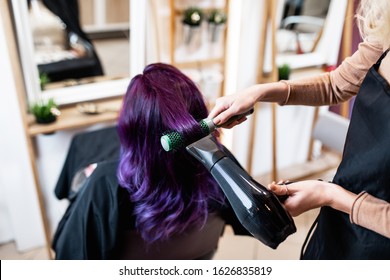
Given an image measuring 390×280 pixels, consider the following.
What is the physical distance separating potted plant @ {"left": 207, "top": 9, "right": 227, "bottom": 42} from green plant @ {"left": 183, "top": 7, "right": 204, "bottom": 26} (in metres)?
0.07

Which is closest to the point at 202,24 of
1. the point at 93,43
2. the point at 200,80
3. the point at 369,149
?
the point at 200,80

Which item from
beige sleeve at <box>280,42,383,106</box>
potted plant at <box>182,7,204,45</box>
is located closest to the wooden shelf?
potted plant at <box>182,7,204,45</box>

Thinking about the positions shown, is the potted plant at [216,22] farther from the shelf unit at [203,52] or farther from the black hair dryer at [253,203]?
the black hair dryer at [253,203]

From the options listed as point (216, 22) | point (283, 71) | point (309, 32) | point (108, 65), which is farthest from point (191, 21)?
point (309, 32)

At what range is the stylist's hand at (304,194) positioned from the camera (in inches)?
25.7

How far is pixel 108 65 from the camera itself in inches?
73.6

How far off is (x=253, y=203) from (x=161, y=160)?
0.35 meters

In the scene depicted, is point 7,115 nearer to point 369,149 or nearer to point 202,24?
point 202,24

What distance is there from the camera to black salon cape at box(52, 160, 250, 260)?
3.06 feet

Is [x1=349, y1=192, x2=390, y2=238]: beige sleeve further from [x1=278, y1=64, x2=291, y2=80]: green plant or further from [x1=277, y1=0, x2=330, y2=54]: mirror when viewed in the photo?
[x1=277, y1=0, x2=330, y2=54]: mirror

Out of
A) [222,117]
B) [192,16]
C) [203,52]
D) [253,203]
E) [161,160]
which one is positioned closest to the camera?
[253,203]

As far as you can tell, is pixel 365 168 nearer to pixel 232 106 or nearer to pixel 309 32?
pixel 232 106

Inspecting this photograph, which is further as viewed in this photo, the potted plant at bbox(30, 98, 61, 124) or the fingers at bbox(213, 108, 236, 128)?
the potted plant at bbox(30, 98, 61, 124)

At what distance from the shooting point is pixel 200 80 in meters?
1.84
